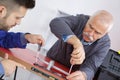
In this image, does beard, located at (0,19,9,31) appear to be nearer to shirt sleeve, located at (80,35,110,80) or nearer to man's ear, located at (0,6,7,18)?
man's ear, located at (0,6,7,18)

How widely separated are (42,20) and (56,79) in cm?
159

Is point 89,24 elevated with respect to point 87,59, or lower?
elevated

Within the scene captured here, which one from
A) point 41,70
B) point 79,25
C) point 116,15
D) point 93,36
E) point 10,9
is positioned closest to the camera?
point 10,9

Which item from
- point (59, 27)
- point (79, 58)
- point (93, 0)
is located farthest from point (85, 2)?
point (79, 58)

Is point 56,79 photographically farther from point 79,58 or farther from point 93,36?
point 93,36

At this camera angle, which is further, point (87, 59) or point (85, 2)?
point (85, 2)

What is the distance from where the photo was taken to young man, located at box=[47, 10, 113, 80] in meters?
1.38

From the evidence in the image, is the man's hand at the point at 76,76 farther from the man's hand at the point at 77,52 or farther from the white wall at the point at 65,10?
the white wall at the point at 65,10

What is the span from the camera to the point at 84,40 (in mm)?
1619

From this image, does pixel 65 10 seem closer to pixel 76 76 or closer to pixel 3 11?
pixel 76 76

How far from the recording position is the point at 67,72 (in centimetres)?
144

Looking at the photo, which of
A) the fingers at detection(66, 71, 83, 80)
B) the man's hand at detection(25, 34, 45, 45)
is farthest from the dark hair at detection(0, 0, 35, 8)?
the fingers at detection(66, 71, 83, 80)

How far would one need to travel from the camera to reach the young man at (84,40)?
1375 mm

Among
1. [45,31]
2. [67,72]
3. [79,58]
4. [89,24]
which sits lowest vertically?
[45,31]
